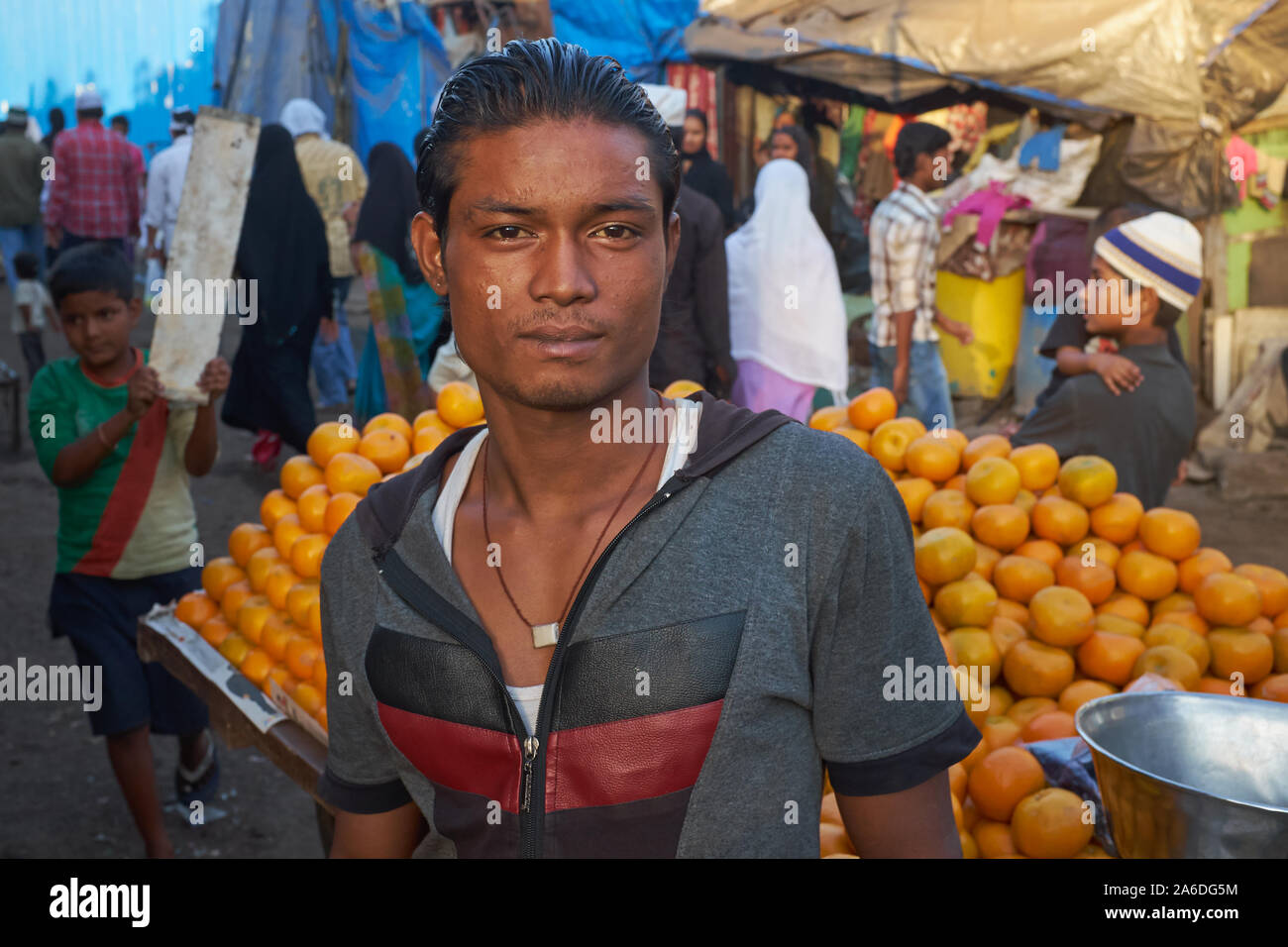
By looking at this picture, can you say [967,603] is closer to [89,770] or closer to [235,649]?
[235,649]

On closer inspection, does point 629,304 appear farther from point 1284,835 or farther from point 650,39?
point 650,39

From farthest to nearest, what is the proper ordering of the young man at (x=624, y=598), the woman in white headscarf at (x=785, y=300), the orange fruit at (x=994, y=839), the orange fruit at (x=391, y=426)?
the woman in white headscarf at (x=785, y=300) → the orange fruit at (x=391, y=426) → the orange fruit at (x=994, y=839) → the young man at (x=624, y=598)

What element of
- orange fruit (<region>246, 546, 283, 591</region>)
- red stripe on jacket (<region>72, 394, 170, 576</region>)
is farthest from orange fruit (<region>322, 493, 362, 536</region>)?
red stripe on jacket (<region>72, 394, 170, 576</region>)

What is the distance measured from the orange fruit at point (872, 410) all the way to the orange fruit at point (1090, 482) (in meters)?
0.57

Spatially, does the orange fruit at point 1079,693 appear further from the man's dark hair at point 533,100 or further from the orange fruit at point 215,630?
the orange fruit at point 215,630

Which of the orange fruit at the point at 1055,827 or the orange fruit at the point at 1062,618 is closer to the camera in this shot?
the orange fruit at the point at 1055,827

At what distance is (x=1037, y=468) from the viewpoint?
3.21 m

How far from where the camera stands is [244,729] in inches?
109

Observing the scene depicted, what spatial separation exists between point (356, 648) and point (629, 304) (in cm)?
56

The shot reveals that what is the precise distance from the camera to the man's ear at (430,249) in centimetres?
149

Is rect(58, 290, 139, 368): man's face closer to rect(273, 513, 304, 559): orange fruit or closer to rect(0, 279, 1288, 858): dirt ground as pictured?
rect(273, 513, 304, 559): orange fruit

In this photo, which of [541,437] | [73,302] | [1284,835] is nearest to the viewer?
[1284,835]

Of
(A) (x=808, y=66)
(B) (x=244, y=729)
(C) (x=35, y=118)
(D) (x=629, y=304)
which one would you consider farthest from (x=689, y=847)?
(C) (x=35, y=118)

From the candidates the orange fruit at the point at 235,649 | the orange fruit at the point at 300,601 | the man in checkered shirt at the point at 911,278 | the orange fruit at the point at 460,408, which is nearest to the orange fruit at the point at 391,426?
the orange fruit at the point at 460,408
